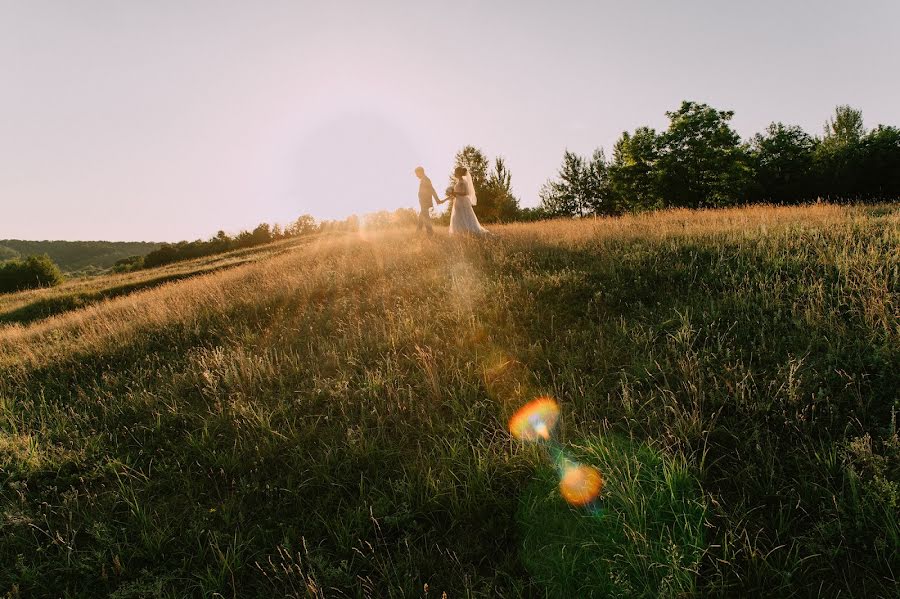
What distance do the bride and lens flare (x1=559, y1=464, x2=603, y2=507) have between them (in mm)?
11617

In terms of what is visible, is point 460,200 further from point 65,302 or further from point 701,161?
point 701,161

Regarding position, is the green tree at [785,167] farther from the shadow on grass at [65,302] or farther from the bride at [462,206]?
the shadow on grass at [65,302]

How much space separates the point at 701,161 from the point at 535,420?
45678 millimetres

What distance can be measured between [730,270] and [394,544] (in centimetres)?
573

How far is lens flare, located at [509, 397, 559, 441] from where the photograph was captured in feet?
10.5

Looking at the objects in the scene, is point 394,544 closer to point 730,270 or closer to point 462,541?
point 462,541

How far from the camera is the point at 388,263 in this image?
10352 millimetres

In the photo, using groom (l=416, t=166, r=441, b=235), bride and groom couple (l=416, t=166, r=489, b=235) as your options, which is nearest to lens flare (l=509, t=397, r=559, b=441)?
bride and groom couple (l=416, t=166, r=489, b=235)

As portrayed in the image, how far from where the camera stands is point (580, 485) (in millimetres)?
2662

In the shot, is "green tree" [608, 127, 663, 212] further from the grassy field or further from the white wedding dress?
the grassy field

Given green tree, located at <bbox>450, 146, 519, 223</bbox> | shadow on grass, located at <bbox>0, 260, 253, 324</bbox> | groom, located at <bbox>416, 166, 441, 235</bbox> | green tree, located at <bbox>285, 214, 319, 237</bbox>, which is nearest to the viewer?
groom, located at <bbox>416, 166, 441, 235</bbox>

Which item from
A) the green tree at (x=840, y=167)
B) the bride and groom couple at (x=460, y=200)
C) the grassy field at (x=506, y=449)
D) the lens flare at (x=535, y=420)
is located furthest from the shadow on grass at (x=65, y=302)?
the green tree at (x=840, y=167)

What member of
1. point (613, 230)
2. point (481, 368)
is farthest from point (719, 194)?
point (481, 368)

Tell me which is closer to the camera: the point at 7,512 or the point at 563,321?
the point at 7,512
